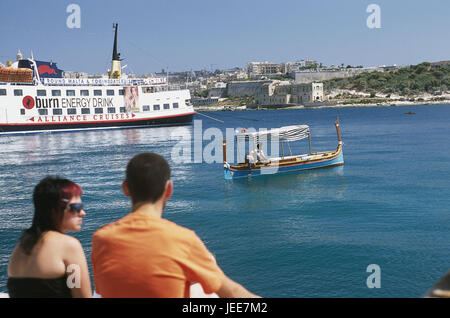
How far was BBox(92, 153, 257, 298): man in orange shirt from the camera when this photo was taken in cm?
256

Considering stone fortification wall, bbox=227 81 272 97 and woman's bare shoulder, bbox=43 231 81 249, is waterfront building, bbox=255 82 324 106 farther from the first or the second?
woman's bare shoulder, bbox=43 231 81 249

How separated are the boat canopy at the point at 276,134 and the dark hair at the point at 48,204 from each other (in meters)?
19.9

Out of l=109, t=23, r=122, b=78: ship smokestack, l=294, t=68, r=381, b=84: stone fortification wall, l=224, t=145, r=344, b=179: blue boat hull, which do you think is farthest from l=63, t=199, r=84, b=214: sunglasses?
l=294, t=68, r=381, b=84: stone fortification wall

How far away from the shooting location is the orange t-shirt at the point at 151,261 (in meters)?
2.56

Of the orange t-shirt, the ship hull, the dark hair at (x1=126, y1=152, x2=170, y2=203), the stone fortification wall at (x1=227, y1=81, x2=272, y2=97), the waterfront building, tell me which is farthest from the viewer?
the stone fortification wall at (x1=227, y1=81, x2=272, y2=97)

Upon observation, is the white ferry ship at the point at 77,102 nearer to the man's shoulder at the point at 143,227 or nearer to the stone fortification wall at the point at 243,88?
the man's shoulder at the point at 143,227

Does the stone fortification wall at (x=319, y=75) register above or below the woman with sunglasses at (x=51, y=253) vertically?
above

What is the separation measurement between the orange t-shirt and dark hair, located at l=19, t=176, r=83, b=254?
2.37ft

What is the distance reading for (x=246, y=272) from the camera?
10.6 meters

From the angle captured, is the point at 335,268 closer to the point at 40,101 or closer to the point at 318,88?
the point at 40,101

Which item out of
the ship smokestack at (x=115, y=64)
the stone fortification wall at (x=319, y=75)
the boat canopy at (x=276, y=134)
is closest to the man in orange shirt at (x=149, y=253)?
the boat canopy at (x=276, y=134)

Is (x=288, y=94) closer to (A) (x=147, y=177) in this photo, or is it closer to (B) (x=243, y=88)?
(B) (x=243, y=88)

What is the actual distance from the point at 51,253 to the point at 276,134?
71.5ft
